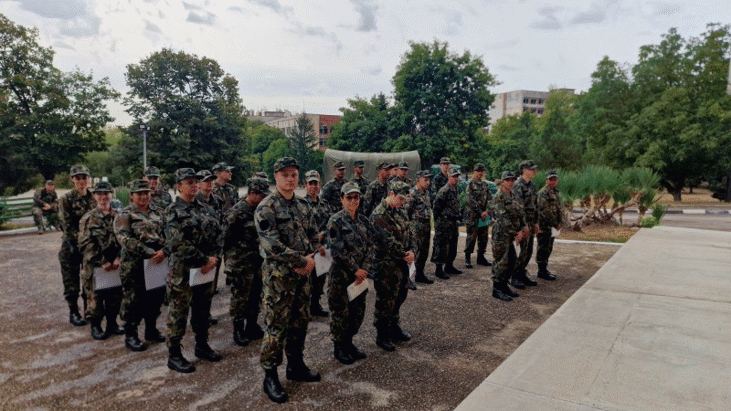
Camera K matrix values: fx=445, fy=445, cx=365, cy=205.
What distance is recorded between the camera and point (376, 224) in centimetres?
459

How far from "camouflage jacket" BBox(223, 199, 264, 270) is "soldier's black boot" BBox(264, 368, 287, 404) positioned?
1510 millimetres

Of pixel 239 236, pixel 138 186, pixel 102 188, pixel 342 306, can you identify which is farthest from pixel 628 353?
pixel 102 188

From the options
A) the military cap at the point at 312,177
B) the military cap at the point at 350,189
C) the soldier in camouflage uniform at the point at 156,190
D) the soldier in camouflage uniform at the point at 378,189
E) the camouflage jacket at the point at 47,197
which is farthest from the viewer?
the camouflage jacket at the point at 47,197

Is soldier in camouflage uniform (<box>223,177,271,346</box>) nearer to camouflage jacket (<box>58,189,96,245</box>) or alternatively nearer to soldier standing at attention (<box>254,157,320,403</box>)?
soldier standing at attention (<box>254,157,320,403</box>)

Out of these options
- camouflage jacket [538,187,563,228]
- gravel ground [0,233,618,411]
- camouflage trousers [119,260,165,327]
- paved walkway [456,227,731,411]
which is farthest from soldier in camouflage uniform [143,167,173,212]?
camouflage jacket [538,187,563,228]

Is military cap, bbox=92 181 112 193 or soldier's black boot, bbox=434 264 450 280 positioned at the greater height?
military cap, bbox=92 181 112 193

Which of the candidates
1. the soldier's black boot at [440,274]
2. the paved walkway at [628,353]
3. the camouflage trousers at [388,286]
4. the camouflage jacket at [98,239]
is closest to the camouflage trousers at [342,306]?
the camouflage trousers at [388,286]

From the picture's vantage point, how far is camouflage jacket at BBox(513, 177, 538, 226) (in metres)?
6.82

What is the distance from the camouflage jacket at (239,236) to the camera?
4.84m

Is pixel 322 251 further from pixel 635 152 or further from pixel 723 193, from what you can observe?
pixel 723 193

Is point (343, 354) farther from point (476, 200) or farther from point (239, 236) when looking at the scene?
point (476, 200)

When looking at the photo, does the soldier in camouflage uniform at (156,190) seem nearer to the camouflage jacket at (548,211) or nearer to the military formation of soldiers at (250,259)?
the military formation of soldiers at (250,259)

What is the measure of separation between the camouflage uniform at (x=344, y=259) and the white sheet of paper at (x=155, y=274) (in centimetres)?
171

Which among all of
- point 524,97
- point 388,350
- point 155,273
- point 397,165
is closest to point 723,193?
point 397,165
